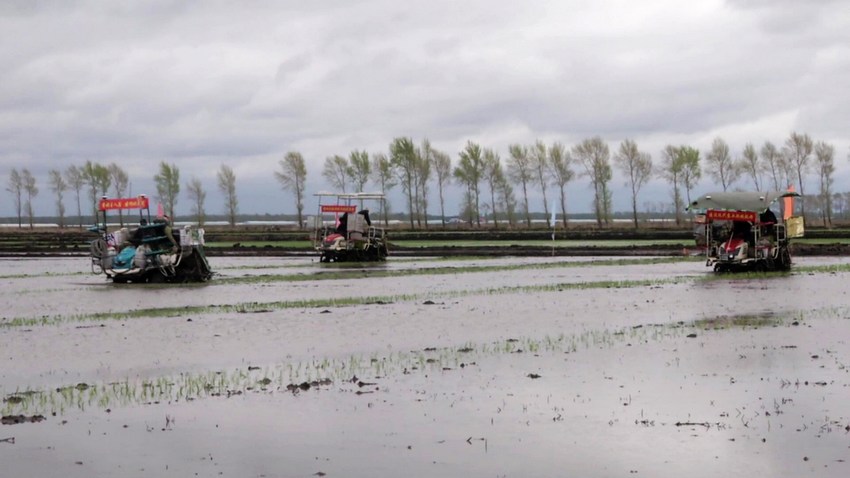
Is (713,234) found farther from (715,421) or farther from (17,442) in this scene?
(17,442)

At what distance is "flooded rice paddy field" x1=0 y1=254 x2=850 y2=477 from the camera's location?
10586mm

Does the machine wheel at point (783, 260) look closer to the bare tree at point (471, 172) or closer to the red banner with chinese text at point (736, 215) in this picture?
the red banner with chinese text at point (736, 215)

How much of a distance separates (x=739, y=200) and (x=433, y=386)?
27540mm

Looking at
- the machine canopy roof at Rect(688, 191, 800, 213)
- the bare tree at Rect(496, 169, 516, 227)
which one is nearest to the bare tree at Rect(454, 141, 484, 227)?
the bare tree at Rect(496, 169, 516, 227)

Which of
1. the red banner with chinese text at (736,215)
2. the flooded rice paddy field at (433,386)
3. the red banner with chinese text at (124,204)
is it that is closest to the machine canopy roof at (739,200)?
the red banner with chinese text at (736,215)

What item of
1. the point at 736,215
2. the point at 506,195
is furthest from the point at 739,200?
the point at 506,195

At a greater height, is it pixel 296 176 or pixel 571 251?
pixel 296 176

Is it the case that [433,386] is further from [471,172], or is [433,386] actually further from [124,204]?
[471,172]

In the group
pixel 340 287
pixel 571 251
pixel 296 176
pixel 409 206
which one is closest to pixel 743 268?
pixel 340 287

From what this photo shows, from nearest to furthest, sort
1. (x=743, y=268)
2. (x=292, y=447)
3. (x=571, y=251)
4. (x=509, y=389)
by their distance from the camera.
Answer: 1. (x=292, y=447)
2. (x=509, y=389)
3. (x=743, y=268)
4. (x=571, y=251)

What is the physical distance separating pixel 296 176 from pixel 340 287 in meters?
103

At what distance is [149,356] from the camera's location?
60.3ft

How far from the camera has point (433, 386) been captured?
14.6 metres

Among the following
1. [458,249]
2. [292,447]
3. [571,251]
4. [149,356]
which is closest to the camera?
[292,447]
